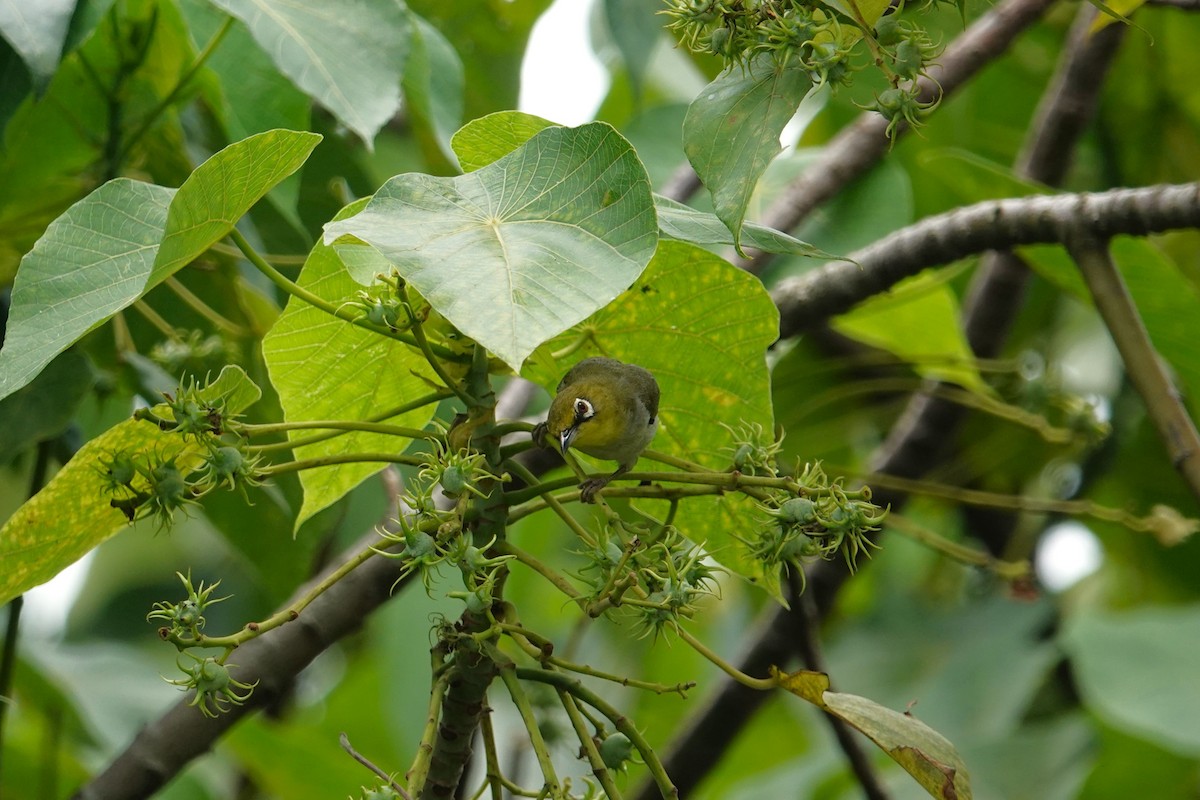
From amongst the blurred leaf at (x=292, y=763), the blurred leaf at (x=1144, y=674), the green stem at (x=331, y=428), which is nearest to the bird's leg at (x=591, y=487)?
the green stem at (x=331, y=428)

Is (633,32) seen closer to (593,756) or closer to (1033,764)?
(593,756)

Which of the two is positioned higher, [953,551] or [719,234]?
[719,234]

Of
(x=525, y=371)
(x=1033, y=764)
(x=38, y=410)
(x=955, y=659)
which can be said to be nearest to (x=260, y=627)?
(x=525, y=371)

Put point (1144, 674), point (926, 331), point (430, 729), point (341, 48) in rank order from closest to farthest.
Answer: point (430, 729), point (341, 48), point (926, 331), point (1144, 674)

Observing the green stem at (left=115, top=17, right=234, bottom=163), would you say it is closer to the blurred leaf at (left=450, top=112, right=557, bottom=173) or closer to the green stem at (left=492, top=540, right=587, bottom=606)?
the blurred leaf at (left=450, top=112, right=557, bottom=173)

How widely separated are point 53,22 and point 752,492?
633 millimetres

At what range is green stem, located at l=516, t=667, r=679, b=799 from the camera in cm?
70

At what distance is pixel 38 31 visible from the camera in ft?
2.96

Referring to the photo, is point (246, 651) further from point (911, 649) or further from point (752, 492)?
point (911, 649)

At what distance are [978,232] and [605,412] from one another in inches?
18.8

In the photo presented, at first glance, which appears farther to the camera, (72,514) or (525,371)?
(525,371)

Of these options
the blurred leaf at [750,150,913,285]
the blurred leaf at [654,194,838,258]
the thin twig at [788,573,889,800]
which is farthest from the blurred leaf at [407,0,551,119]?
the blurred leaf at [654,194,838,258]

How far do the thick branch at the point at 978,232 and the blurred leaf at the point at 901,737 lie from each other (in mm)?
323

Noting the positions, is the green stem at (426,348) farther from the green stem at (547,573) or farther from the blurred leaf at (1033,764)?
the blurred leaf at (1033,764)
